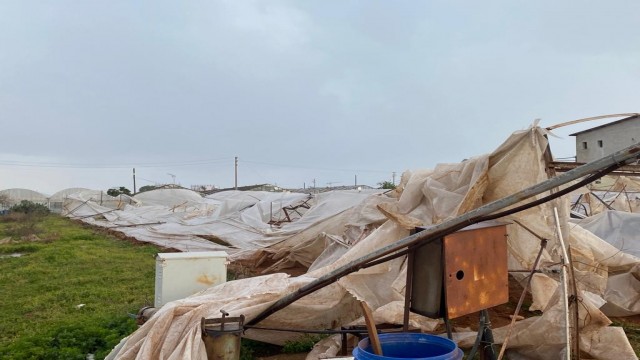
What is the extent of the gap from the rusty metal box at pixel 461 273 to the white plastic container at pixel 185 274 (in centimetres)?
234

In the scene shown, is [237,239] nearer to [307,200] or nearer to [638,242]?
[307,200]

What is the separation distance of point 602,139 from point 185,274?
30074 mm

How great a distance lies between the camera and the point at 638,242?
265 inches

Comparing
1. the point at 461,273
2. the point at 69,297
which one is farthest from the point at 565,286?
the point at 69,297

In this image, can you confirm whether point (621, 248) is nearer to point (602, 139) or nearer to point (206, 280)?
point (206, 280)

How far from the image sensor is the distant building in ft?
85.8

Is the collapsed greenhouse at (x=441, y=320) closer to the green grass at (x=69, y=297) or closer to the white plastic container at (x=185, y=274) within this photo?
the white plastic container at (x=185, y=274)

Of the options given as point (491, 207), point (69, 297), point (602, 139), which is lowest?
point (69, 297)

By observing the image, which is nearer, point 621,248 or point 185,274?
point 185,274

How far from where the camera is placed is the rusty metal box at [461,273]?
2.94 m

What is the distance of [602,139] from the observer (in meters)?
28.8

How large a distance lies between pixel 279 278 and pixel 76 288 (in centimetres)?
487

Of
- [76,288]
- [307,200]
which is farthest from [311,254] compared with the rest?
[307,200]

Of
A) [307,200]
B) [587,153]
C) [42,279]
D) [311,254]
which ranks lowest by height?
[42,279]
